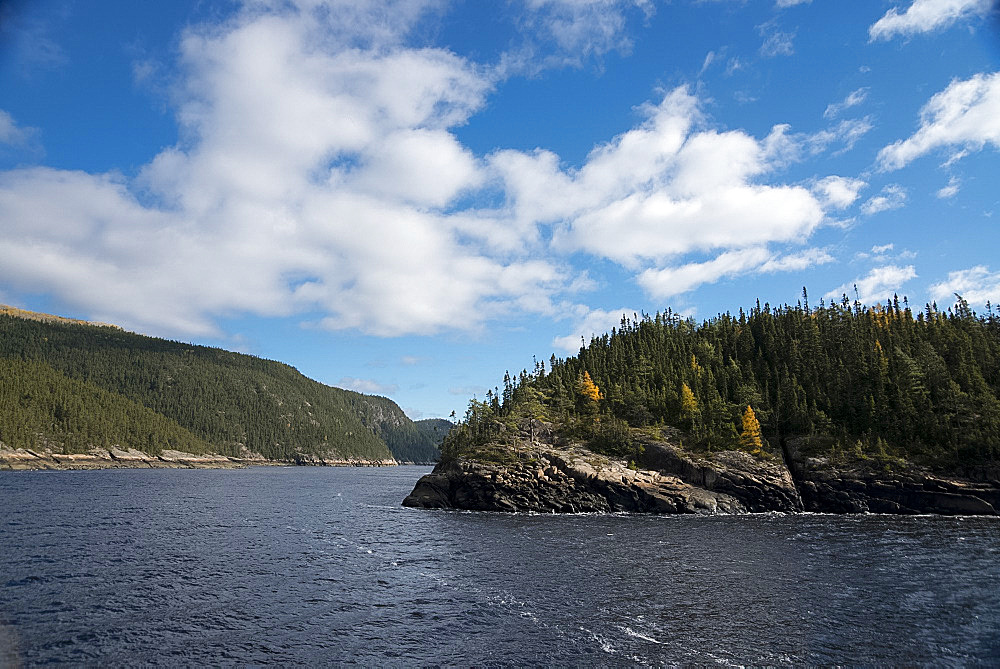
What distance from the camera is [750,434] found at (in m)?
121

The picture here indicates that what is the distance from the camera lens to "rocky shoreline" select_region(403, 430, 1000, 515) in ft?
327

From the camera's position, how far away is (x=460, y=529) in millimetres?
74812

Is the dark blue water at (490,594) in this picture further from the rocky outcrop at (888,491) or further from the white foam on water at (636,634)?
the rocky outcrop at (888,491)

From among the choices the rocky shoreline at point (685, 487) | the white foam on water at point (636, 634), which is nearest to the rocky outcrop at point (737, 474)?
the rocky shoreline at point (685, 487)

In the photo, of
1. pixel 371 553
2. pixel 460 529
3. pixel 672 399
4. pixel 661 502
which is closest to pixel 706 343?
pixel 672 399

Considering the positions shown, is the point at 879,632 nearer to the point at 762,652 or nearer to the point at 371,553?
the point at 762,652

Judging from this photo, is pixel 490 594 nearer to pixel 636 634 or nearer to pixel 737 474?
pixel 636 634

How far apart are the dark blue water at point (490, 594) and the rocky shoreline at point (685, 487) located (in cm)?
2312

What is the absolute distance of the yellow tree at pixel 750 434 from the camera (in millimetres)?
119000

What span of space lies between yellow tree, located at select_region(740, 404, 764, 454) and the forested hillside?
281 millimetres

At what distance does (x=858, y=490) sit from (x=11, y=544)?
135m

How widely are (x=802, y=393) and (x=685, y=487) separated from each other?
5745cm

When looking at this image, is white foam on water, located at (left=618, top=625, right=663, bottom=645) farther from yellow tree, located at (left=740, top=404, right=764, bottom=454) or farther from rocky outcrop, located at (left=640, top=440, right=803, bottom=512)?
yellow tree, located at (left=740, top=404, right=764, bottom=454)

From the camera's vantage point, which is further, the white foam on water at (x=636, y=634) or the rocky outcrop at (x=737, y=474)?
the rocky outcrop at (x=737, y=474)
